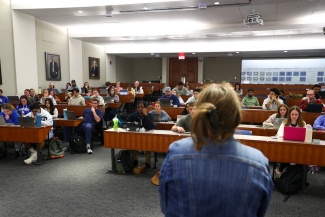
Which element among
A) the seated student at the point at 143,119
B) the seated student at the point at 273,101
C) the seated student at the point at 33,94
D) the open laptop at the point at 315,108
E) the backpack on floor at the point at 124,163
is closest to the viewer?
the backpack on floor at the point at 124,163

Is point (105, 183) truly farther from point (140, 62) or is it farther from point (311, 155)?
point (140, 62)

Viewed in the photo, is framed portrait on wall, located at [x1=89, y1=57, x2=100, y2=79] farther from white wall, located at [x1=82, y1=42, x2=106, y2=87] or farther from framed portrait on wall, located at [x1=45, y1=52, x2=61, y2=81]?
framed portrait on wall, located at [x1=45, y1=52, x2=61, y2=81]

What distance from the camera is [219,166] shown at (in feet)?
2.59

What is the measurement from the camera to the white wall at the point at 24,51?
8227 mm

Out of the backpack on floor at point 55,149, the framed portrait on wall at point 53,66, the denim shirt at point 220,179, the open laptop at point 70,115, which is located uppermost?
the framed portrait on wall at point 53,66

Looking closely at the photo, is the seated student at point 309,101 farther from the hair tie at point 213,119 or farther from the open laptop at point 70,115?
the hair tie at point 213,119

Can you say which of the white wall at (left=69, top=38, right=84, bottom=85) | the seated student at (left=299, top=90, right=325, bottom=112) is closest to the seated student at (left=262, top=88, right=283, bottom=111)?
the seated student at (left=299, top=90, right=325, bottom=112)

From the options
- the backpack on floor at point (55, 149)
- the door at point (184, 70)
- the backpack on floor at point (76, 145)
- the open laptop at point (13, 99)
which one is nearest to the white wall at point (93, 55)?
the open laptop at point (13, 99)

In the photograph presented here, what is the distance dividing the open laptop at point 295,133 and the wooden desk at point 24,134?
4.20 metres

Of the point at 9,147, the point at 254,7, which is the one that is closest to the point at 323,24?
the point at 254,7

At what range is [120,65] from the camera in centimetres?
1852

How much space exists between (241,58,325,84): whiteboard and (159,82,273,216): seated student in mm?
18478

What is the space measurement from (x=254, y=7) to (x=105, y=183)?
6.82 metres

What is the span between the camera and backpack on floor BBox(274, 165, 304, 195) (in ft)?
11.0
